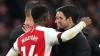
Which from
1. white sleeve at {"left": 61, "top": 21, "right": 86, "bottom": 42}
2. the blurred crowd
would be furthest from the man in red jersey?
the blurred crowd

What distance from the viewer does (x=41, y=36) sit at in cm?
550

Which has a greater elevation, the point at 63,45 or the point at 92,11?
the point at 92,11

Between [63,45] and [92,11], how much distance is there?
711 cm

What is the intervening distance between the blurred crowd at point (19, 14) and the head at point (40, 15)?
18.2ft

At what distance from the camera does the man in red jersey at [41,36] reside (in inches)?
215

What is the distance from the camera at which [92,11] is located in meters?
12.7

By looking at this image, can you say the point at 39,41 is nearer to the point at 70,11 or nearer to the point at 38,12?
the point at 38,12

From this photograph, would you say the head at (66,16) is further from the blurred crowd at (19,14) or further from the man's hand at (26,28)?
the blurred crowd at (19,14)

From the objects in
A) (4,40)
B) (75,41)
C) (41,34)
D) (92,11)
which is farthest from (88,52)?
(92,11)

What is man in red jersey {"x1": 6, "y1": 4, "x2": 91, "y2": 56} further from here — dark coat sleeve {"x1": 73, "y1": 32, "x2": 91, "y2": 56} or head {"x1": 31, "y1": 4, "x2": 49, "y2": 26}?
dark coat sleeve {"x1": 73, "y1": 32, "x2": 91, "y2": 56}

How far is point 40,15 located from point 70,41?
48 cm

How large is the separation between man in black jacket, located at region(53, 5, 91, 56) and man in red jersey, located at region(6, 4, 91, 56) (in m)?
0.16

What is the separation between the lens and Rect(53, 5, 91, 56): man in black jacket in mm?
5641

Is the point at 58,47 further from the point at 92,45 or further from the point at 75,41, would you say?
the point at 92,45
